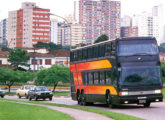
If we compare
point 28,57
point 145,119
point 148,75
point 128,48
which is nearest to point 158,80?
point 148,75

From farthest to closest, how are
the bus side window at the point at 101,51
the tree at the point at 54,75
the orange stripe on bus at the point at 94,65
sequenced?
1. the tree at the point at 54,75
2. the bus side window at the point at 101,51
3. the orange stripe on bus at the point at 94,65

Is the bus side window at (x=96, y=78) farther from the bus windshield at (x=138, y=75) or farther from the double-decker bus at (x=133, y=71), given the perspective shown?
the bus windshield at (x=138, y=75)

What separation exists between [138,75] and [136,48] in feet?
5.06

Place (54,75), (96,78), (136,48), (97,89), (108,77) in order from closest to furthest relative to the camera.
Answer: (136,48) → (108,77) → (97,89) → (96,78) → (54,75)

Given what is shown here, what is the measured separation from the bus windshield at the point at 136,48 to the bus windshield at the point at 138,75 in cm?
84

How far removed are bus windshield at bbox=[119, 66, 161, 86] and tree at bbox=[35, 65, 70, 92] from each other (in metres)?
52.1

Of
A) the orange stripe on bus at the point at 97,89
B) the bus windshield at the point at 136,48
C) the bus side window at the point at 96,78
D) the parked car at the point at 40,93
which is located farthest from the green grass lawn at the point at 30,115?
the parked car at the point at 40,93

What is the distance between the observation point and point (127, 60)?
28.3 m

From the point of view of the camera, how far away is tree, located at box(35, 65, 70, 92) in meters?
80.2

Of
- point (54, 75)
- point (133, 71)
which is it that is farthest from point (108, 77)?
point (54, 75)

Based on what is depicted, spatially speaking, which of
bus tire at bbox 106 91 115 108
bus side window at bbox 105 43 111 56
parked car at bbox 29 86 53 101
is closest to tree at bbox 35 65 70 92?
parked car at bbox 29 86 53 101

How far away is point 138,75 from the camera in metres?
28.2

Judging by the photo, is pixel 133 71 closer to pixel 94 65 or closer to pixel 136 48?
pixel 136 48

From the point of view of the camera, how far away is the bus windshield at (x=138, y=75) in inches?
1109
